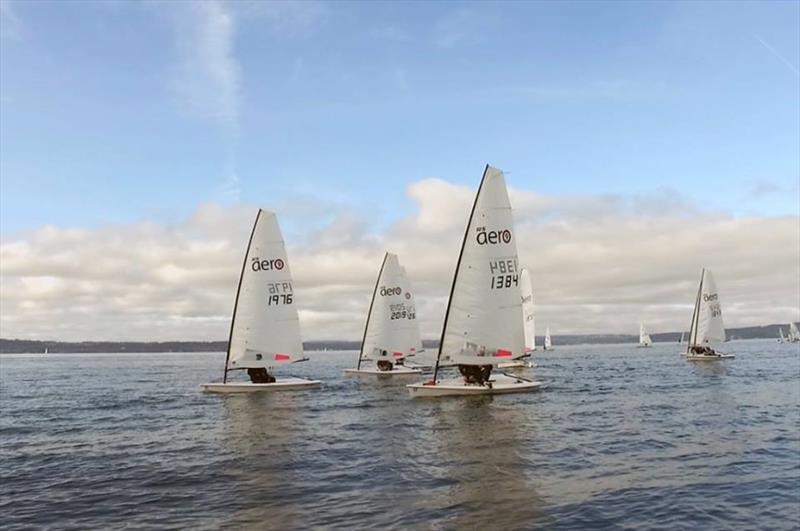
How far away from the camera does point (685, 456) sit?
66.5 ft

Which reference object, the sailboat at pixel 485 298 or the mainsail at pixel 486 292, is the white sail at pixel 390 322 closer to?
the sailboat at pixel 485 298

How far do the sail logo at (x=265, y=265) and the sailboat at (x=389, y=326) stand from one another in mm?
16824

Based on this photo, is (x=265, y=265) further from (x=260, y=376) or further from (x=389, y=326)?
(x=389, y=326)

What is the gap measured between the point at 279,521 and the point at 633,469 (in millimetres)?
10558

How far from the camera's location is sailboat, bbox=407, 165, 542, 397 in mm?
38500

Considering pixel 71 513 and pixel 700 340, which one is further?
pixel 700 340

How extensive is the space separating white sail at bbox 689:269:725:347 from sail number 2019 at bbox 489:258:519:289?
53.7 m

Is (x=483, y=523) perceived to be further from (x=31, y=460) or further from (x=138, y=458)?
(x=31, y=460)

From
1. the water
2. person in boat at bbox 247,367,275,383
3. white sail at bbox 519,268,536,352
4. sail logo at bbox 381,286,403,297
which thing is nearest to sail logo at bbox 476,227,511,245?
the water

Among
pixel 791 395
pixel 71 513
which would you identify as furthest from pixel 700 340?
pixel 71 513

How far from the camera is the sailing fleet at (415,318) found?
1518 inches

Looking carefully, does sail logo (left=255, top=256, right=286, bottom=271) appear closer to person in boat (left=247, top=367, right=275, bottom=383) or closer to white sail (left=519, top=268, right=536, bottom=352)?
person in boat (left=247, top=367, right=275, bottom=383)

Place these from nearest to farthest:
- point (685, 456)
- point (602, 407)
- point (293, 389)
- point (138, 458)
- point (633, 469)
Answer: point (633, 469) < point (685, 456) < point (138, 458) < point (602, 407) < point (293, 389)

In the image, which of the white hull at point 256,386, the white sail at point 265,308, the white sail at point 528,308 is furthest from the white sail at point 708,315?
the white sail at point 265,308
